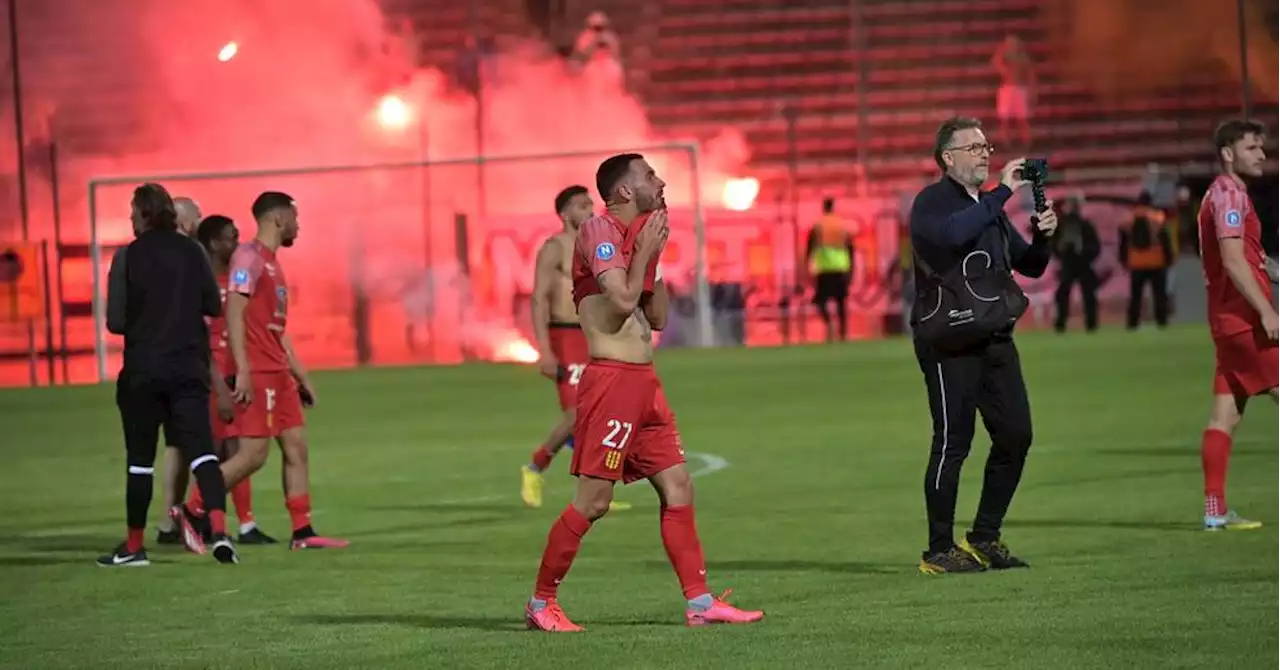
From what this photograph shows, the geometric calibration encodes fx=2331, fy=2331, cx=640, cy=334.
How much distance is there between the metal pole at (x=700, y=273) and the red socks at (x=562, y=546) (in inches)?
922

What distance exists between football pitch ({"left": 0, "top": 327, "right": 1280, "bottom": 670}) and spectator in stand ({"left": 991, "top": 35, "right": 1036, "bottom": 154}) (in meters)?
17.7

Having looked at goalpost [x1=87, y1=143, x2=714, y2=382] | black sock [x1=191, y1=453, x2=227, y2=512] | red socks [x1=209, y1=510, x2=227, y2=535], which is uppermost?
goalpost [x1=87, y1=143, x2=714, y2=382]

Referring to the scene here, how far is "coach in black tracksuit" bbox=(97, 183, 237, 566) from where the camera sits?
36.2ft

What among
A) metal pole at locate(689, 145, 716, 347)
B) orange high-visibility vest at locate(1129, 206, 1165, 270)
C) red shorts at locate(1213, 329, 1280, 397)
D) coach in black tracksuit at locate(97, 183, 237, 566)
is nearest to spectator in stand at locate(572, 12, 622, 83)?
metal pole at locate(689, 145, 716, 347)

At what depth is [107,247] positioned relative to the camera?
32.1 m

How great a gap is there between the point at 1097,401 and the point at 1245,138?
9.42 m

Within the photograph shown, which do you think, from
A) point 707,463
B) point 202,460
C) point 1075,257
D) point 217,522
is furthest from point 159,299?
point 1075,257

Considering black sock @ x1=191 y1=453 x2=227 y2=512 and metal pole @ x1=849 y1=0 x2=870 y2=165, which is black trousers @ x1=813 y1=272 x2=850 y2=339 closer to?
metal pole @ x1=849 y1=0 x2=870 y2=165

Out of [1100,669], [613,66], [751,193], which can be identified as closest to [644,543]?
[1100,669]

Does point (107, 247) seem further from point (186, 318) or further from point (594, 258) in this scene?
point (594, 258)

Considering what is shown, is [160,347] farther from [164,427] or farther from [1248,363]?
[1248,363]

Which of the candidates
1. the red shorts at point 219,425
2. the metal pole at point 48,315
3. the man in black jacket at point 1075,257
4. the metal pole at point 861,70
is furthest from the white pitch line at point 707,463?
the metal pole at point 861,70

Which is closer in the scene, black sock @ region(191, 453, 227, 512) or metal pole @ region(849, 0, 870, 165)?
black sock @ region(191, 453, 227, 512)

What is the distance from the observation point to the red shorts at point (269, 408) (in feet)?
38.5
